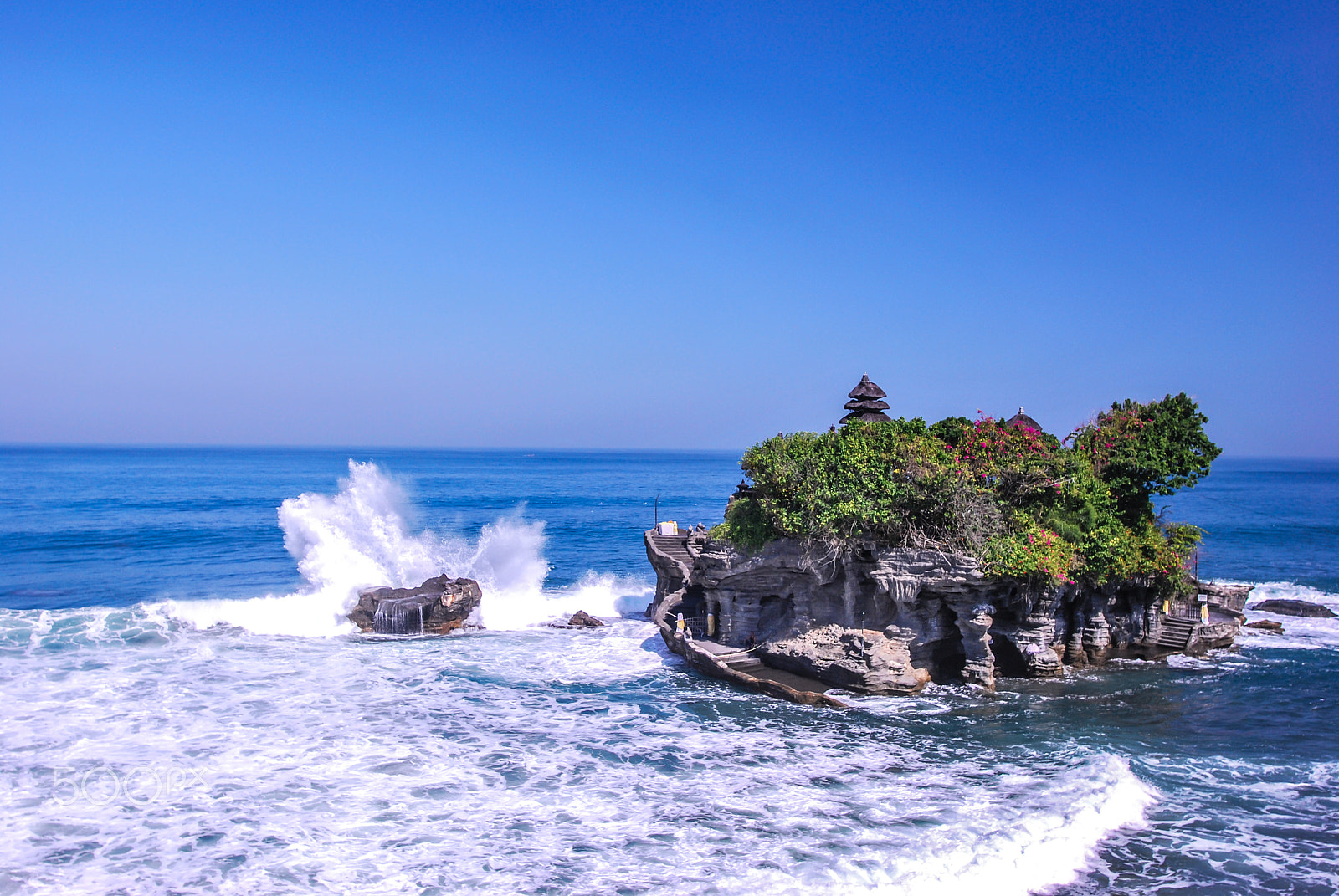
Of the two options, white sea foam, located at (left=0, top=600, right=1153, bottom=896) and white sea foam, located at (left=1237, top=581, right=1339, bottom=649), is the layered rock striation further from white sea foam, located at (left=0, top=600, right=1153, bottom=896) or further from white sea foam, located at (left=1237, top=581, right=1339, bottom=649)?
white sea foam, located at (left=1237, top=581, right=1339, bottom=649)

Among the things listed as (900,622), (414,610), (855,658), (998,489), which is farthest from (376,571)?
(998,489)

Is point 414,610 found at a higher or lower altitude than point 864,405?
lower

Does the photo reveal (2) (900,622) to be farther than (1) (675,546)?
No

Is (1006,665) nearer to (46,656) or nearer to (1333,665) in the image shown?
(1333,665)

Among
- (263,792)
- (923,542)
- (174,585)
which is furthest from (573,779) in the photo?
(174,585)

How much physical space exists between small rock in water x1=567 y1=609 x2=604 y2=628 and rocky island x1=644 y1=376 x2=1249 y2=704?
16.3 feet

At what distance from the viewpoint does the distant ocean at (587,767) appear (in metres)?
12.3

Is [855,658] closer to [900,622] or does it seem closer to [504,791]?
[900,622]

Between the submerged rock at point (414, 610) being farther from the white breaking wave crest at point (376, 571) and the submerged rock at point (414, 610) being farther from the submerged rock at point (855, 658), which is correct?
the submerged rock at point (855, 658)

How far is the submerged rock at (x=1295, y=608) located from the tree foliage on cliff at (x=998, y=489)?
11002 mm

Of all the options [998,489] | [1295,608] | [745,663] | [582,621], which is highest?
[998,489]

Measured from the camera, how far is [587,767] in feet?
53.1

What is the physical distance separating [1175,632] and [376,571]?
29781 mm

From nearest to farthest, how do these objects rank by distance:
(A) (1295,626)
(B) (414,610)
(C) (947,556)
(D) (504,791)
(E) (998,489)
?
(D) (504,791), (C) (947,556), (E) (998,489), (B) (414,610), (A) (1295,626)
